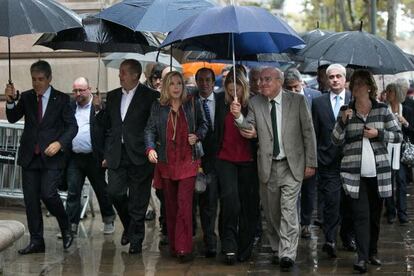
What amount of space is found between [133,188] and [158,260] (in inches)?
32.2

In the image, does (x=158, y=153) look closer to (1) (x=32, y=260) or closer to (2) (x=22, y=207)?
(1) (x=32, y=260)

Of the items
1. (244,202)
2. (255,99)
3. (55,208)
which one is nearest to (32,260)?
(55,208)

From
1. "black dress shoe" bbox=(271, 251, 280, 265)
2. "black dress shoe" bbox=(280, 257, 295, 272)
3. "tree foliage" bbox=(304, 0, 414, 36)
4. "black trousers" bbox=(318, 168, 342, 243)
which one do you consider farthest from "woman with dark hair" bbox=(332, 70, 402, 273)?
"tree foliage" bbox=(304, 0, 414, 36)

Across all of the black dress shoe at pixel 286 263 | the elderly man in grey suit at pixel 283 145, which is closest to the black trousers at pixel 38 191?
the elderly man in grey suit at pixel 283 145

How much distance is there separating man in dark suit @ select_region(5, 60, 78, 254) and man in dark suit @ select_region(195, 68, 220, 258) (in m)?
1.41

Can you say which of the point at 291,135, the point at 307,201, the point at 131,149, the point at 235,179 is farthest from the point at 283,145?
the point at 307,201

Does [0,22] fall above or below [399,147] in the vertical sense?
above

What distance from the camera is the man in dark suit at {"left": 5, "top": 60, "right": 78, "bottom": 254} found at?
9.48 metres

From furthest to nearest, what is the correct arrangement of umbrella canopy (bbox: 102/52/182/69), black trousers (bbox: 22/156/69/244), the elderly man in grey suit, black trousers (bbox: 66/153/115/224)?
umbrella canopy (bbox: 102/52/182/69)
black trousers (bbox: 66/153/115/224)
black trousers (bbox: 22/156/69/244)
the elderly man in grey suit

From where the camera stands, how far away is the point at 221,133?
9164 mm

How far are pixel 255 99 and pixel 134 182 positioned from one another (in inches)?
63.8

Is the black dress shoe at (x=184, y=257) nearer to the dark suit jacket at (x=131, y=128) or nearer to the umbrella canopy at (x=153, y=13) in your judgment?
the dark suit jacket at (x=131, y=128)

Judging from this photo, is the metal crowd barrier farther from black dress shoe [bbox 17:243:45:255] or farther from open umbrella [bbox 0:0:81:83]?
open umbrella [bbox 0:0:81:83]

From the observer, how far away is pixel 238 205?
9141 millimetres
